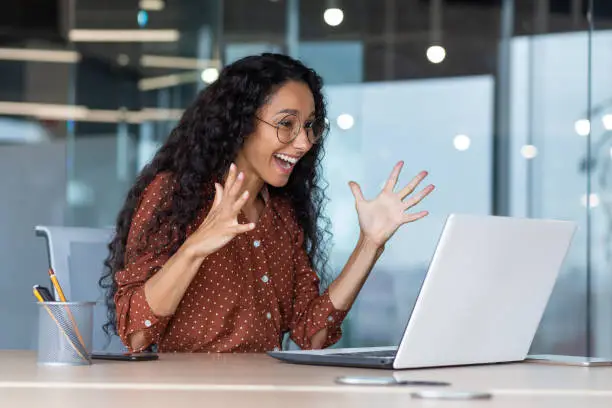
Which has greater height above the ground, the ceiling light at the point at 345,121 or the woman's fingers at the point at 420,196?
the ceiling light at the point at 345,121

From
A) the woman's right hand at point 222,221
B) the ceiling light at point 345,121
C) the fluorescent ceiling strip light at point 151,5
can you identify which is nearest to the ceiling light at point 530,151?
the ceiling light at point 345,121

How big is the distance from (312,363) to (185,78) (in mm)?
3197

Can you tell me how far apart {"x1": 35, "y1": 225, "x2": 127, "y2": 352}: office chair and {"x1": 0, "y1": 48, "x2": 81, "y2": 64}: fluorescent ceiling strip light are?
2428 millimetres

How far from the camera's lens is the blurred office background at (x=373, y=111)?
452cm

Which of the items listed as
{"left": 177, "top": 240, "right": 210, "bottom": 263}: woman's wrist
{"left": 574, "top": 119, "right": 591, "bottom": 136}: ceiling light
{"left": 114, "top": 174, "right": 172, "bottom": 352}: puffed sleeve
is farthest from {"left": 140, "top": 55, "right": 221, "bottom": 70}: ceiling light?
{"left": 177, "top": 240, "right": 210, "bottom": 263}: woman's wrist

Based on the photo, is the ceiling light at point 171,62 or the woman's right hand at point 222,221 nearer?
the woman's right hand at point 222,221

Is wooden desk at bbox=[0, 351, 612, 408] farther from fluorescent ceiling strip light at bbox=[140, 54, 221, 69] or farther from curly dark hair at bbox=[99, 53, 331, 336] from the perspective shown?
fluorescent ceiling strip light at bbox=[140, 54, 221, 69]

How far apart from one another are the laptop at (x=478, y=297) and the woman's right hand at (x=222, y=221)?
258 millimetres

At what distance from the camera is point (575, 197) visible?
4.51m

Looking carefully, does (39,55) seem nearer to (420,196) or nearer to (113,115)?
(113,115)

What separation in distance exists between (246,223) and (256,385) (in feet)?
3.73


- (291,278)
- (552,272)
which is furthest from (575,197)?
(552,272)

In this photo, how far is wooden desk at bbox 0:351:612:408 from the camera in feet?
4.20

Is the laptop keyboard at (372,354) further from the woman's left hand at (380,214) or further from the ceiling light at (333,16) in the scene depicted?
the ceiling light at (333,16)
